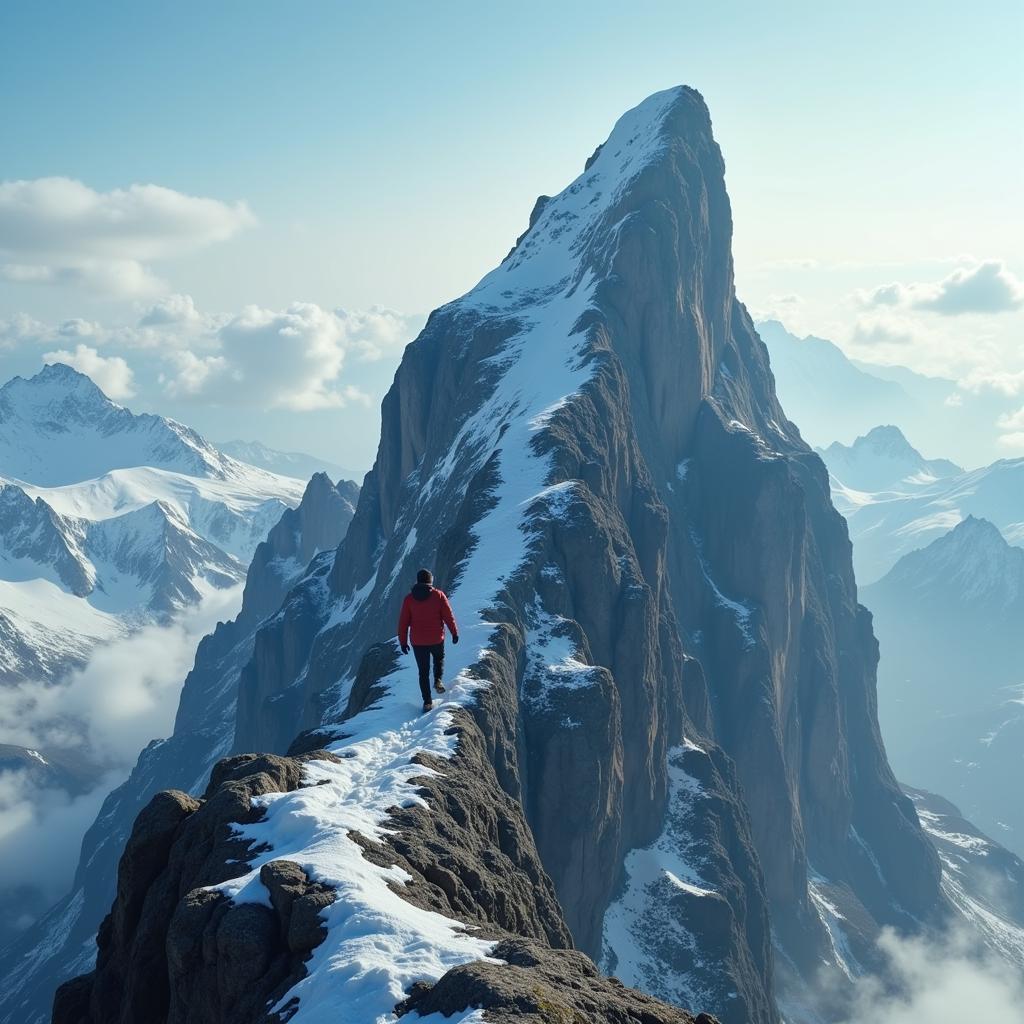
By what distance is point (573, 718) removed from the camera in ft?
218

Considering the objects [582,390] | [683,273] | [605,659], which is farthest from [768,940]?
[683,273]

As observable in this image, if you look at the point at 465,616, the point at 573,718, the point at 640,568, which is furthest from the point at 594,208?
the point at 573,718

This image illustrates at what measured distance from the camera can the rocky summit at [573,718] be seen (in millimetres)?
25312

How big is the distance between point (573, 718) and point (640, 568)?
36.6 meters

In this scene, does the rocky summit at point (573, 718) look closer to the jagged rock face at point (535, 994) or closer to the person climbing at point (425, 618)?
the jagged rock face at point (535, 994)

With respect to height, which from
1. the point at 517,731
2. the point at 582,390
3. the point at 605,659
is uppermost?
the point at 582,390

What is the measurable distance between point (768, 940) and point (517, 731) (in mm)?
51338

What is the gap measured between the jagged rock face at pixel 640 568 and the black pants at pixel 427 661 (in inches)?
229

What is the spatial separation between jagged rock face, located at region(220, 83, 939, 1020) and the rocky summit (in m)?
0.41

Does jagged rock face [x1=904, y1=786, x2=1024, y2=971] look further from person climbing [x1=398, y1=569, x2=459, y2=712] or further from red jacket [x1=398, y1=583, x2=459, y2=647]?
red jacket [x1=398, y1=583, x2=459, y2=647]

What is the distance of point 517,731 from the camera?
5956 centimetres

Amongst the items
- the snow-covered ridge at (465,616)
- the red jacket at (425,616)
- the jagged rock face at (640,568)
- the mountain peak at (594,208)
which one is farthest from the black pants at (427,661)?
the mountain peak at (594,208)

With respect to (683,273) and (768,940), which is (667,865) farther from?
(683,273)

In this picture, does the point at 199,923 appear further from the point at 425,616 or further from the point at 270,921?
the point at 425,616
